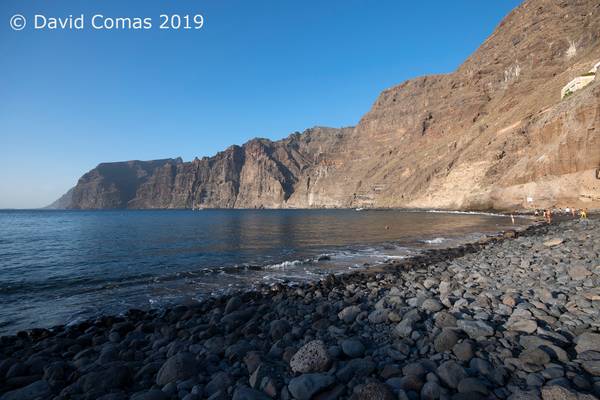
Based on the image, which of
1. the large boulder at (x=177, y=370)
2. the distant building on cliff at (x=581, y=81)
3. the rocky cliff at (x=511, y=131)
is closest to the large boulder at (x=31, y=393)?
the large boulder at (x=177, y=370)

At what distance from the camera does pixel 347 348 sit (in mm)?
5504

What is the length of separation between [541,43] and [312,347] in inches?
4990

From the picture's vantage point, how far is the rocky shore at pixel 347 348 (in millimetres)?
4246

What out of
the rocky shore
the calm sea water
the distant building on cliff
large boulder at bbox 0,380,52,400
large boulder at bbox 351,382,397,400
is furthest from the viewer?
the distant building on cliff

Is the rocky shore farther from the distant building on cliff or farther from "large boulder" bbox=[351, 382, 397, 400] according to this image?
the distant building on cliff

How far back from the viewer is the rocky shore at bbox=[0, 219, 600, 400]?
425 centimetres

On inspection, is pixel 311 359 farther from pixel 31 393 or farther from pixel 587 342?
pixel 31 393

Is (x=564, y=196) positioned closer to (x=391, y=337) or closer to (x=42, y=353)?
(x=391, y=337)

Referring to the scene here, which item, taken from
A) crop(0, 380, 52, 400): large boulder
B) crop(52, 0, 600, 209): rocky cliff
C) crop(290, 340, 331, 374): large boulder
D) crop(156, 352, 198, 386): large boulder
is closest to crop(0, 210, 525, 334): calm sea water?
crop(0, 380, 52, 400): large boulder

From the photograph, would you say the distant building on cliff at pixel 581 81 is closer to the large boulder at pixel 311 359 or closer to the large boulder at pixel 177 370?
the large boulder at pixel 311 359

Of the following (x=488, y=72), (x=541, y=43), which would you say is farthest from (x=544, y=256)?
(x=488, y=72)

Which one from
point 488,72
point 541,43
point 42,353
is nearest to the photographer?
point 42,353

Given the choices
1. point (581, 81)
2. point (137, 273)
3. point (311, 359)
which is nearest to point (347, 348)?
point (311, 359)

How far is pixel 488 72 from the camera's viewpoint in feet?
373
